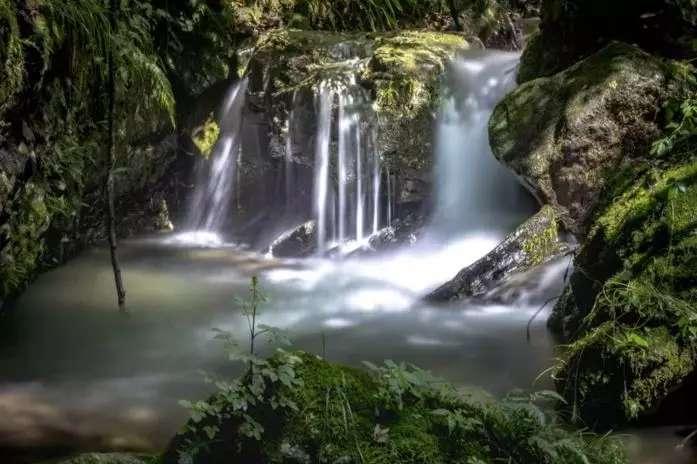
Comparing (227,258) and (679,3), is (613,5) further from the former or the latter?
(227,258)

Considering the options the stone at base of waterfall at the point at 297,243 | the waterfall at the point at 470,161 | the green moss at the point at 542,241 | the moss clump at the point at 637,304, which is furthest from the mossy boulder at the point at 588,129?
the stone at base of waterfall at the point at 297,243

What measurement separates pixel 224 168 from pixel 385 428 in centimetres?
720

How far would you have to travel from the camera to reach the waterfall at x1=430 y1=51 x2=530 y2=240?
787cm

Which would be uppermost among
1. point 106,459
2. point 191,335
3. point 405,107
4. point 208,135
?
point 405,107

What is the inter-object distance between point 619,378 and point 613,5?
4.35 metres

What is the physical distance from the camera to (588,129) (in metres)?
5.64

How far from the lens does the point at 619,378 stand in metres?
3.25

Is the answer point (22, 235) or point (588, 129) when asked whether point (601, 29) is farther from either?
point (22, 235)

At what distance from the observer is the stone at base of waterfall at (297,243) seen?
827 centimetres

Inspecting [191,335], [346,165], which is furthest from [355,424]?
[346,165]

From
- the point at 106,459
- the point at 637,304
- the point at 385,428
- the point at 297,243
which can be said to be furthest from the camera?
the point at 297,243

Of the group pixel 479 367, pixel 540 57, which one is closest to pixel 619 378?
pixel 479 367

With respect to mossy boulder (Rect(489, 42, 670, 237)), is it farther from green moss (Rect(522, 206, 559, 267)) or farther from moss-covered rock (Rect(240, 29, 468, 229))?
moss-covered rock (Rect(240, 29, 468, 229))

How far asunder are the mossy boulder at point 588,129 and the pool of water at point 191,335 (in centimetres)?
63
